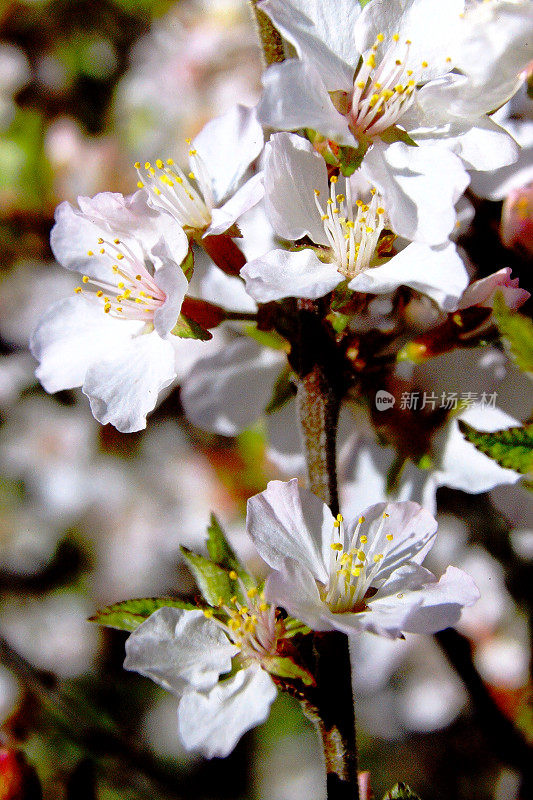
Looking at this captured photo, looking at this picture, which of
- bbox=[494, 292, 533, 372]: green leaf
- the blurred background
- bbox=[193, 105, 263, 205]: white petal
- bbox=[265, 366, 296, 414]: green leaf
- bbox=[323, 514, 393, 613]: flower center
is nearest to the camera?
bbox=[494, 292, 533, 372]: green leaf

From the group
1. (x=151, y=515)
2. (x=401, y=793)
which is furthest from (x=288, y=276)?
(x=151, y=515)

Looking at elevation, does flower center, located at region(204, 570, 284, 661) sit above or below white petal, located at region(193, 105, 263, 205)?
below

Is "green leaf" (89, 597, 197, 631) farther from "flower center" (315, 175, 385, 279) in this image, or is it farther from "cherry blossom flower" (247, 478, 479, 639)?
"flower center" (315, 175, 385, 279)

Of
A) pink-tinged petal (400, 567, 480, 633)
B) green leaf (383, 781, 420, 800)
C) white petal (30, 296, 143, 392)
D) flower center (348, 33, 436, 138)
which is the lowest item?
green leaf (383, 781, 420, 800)

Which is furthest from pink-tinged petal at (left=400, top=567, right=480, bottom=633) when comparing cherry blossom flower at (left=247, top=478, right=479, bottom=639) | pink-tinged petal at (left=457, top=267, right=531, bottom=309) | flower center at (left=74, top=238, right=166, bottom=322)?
flower center at (left=74, top=238, right=166, bottom=322)

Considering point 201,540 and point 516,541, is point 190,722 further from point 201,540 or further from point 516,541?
point 201,540

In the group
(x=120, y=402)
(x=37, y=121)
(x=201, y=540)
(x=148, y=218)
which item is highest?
(x=148, y=218)

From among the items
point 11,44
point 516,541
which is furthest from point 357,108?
point 11,44
